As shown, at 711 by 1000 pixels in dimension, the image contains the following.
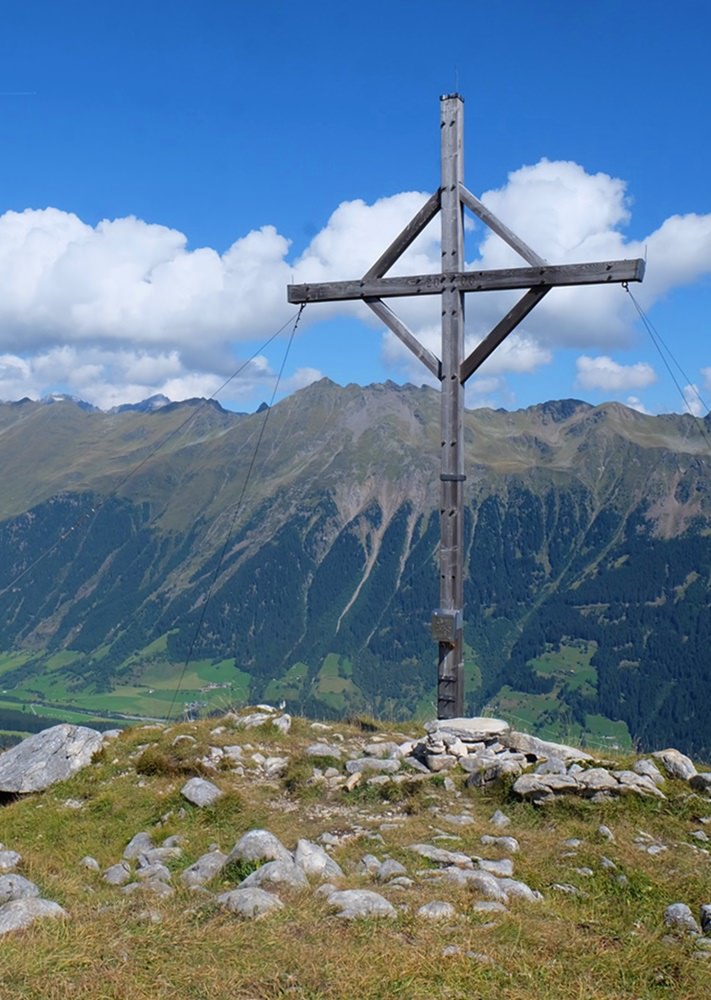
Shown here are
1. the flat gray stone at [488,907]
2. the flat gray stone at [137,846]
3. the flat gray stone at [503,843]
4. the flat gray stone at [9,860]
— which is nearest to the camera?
the flat gray stone at [488,907]

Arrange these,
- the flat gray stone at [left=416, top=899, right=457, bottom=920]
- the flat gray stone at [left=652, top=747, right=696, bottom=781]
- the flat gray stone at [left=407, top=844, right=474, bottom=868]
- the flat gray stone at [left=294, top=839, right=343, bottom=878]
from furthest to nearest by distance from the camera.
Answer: the flat gray stone at [left=652, top=747, right=696, bottom=781] < the flat gray stone at [left=407, top=844, right=474, bottom=868] < the flat gray stone at [left=294, top=839, right=343, bottom=878] < the flat gray stone at [left=416, top=899, right=457, bottom=920]

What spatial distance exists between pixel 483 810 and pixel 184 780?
4.77 metres

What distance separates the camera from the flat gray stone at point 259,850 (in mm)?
9438

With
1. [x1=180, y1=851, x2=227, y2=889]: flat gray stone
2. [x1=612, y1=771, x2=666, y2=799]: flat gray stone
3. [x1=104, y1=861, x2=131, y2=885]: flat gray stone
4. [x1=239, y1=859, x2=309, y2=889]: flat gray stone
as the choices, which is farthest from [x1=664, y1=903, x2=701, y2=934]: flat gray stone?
[x1=104, y1=861, x2=131, y2=885]: flat gray stone

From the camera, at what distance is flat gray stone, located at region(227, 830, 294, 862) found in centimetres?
944

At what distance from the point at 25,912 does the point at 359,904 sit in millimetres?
3144

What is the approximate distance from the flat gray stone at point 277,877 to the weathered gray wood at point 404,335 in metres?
10.5

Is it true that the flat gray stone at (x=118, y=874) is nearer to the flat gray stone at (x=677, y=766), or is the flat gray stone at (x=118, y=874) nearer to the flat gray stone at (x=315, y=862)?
the flat gray stone at (x=315, y=862)

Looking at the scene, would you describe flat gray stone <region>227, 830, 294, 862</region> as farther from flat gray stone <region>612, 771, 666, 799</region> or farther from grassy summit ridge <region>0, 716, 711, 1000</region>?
flat gray stone <region>612, 771, 666, 799</region>

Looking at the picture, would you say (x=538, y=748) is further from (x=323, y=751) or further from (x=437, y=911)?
(x=437, y=911)

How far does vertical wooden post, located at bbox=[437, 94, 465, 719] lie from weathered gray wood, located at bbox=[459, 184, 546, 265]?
0.58ft

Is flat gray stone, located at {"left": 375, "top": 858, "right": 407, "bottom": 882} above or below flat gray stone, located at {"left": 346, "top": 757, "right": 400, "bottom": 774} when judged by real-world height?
below

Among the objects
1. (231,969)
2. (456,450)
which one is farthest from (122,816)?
(456,450)

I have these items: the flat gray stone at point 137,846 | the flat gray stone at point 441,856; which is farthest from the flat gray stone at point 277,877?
the flat gray stone at point 137,846
